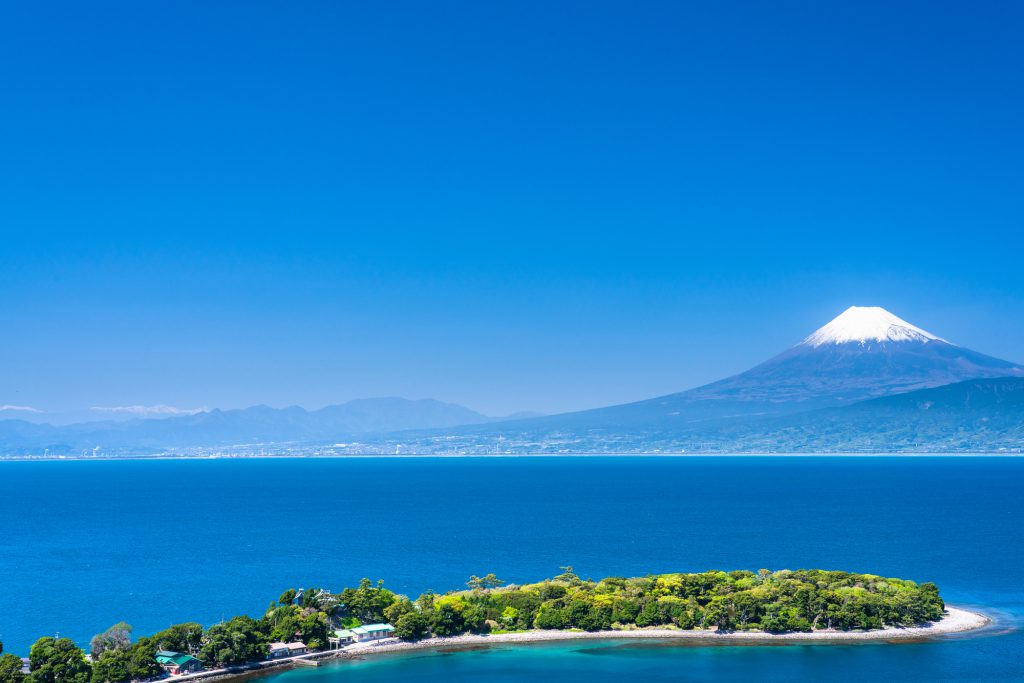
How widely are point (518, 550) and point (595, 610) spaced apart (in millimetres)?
27789

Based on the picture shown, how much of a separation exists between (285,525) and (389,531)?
44.4 ft

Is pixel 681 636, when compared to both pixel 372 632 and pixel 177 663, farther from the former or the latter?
pixel 177 663

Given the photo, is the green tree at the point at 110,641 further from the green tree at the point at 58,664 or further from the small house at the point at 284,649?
the small house at the point at 284,649

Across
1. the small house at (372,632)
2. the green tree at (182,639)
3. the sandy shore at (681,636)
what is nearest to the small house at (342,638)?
the small house at (372,632)

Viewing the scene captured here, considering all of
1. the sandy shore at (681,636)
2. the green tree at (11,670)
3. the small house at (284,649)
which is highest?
the green tree at (11,670)

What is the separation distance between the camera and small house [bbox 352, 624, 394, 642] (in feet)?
148

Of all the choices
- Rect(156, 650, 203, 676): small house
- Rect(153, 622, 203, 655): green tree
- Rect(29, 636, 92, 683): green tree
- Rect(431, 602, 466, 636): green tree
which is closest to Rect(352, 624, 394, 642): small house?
Rect(431, 602, 466, 636): green tree

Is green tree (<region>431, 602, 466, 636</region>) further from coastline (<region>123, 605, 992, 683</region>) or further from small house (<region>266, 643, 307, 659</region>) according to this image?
small house (<region>266, 643, 307, 659</region>)

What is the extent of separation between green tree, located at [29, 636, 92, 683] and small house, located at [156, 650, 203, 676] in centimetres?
328

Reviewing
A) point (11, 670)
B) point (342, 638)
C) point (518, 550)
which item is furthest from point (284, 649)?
point (518, 550)

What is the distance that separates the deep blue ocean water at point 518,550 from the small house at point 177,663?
4.05 m

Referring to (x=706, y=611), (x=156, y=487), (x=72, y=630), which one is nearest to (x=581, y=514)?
(x=706, y=611)

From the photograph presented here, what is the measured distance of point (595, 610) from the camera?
46.8 meters

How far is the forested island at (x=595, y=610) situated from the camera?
145 feet
